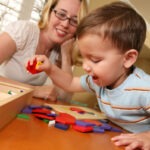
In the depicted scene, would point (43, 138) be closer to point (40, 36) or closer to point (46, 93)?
point (46, 93)

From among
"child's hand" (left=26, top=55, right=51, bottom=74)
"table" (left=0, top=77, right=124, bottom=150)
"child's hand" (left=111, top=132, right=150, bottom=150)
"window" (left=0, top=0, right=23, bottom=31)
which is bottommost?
"child's hand" (left=111, top=132, right=150, bottom=150)

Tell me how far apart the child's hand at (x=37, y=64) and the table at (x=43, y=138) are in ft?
0.68

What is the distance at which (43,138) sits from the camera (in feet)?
1.52

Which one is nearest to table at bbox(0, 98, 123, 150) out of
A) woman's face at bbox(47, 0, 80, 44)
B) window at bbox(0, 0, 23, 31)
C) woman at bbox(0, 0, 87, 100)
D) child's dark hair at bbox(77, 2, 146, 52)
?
child's dark hair at bbox(77, 2, 146, 52)

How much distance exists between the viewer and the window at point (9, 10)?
1428 mm

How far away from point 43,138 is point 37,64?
37cm

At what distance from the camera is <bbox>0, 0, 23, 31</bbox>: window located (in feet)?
4.68

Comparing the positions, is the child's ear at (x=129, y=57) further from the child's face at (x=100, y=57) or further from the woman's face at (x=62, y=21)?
the woman's face at (x=62, y=21)

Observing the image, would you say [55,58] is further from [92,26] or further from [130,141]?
[130,141]

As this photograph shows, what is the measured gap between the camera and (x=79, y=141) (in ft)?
1.65

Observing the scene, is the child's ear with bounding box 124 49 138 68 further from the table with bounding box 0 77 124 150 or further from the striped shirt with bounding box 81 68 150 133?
the table with bounding box 0 77 124 150

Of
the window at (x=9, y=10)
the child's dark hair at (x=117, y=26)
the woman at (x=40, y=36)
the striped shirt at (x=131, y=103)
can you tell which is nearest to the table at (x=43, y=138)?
the striped shirt at (x=131, y=103)

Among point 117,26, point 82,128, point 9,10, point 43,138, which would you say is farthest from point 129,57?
point 9,10

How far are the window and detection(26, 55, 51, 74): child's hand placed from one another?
2.40 ft
